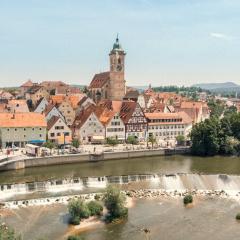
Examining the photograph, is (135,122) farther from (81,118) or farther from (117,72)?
(117,72)

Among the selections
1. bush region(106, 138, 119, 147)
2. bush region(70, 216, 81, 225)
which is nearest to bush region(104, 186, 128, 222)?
bush region(70, 216, 81, 225)

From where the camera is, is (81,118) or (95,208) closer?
(95,208)

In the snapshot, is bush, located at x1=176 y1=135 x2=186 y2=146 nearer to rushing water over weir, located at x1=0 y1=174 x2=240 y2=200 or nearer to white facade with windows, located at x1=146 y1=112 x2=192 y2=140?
white facade with windows, located at x1=146 y1=112 x2=192 y2=140

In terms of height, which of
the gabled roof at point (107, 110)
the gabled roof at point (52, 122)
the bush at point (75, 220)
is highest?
the gabled roof at point (107, 110)

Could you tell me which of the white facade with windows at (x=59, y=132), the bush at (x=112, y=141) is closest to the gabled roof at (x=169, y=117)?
the bush at (x=112, y=141)

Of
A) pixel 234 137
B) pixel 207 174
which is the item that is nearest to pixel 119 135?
pixel 234 137

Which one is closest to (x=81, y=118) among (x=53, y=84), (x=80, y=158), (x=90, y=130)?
(x=90, y=130)

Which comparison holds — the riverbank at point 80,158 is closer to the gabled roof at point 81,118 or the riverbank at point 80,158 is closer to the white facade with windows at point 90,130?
the white facade with windows at point 90,130

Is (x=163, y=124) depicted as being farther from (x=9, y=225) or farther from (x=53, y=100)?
(x=9, y=225)
